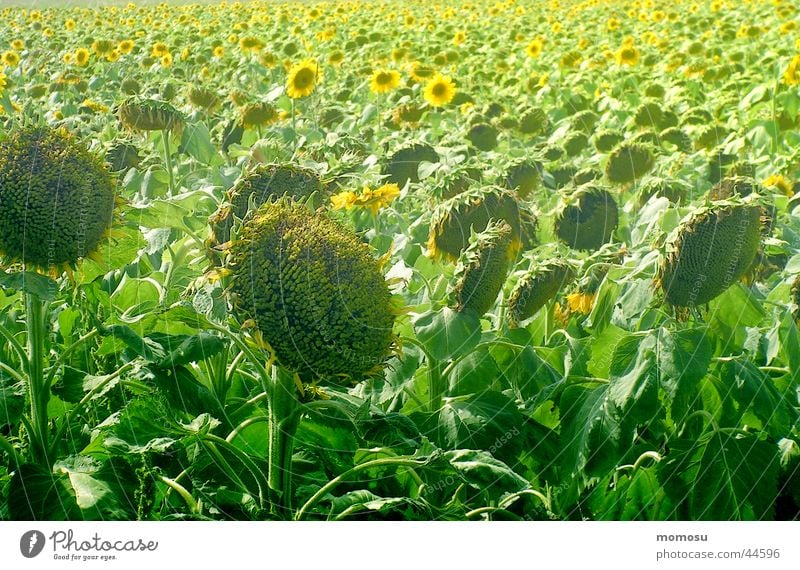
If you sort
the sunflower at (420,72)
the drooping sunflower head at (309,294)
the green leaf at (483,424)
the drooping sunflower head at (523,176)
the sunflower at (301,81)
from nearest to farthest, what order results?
the drooping sunflower head at (309,294)
the green leaf at (483,424)
the drooping sunflower head at (523,176)
the sunflower at (301,81)
the sunflower at (420,72)

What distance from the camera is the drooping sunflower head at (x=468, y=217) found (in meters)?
1.07

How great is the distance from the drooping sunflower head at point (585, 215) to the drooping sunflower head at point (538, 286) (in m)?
0.26

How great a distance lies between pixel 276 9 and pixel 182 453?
2.52 meters

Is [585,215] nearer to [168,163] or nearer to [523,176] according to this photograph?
[523,176]

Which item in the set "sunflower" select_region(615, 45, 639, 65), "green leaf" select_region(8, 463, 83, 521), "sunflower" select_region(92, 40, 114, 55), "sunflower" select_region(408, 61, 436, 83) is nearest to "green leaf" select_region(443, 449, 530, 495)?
"green leaf" select_region(8, 463, 83, 521)

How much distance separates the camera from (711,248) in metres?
0.99

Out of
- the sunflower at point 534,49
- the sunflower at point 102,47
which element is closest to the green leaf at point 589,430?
the sunflower at point 102,47

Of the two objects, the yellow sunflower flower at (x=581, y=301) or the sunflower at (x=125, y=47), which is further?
the sunflower at (x=125, y=47)

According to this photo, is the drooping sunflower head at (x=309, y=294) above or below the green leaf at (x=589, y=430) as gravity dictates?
above

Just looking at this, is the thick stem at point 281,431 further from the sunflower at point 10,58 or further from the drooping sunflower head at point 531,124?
the drooping sunflower head at point 531,124

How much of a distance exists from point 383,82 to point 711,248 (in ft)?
7.14
